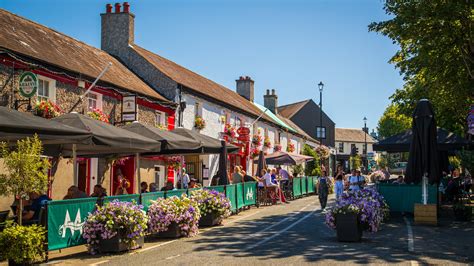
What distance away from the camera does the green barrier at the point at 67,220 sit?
30.4ft

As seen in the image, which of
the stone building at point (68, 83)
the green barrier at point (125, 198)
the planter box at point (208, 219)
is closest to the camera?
the green barrier at point (125, 198)

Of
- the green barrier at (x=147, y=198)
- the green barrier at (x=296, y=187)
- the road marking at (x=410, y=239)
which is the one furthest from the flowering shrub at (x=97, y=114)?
the green barrier at (x=296, y=187)

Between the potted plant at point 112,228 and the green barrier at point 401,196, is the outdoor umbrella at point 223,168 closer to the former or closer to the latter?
the green barrier at point 401,196

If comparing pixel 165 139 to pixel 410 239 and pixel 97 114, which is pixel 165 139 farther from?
pixel 410 239

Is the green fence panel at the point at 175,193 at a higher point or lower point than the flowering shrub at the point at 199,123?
lower

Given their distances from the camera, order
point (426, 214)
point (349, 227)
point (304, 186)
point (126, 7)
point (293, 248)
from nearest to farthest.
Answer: point (293, 248), point (349, 227), point (426, 214), point (126, 7), point (304, 186)

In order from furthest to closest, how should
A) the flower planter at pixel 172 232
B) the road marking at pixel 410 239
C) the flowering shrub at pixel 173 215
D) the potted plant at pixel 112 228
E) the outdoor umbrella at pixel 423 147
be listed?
the outdoor umbrella at pixel 423 147, the flower planter at pixel 172 232, the flowering shrub at pixel 173 215, the road marking at pixel 410 239, the potted plant at pixel 112 228

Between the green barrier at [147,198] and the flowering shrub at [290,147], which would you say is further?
the flowering shrub at [290,147]

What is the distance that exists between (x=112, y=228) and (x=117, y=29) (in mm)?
19594

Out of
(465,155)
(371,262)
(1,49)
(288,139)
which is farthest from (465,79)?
(288,139)

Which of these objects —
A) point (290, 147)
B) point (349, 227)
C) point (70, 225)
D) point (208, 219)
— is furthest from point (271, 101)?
point (70, 225)

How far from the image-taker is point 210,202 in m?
14.2

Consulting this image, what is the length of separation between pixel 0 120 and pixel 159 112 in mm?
16277

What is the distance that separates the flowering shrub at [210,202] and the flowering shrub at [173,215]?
3.58 feet
